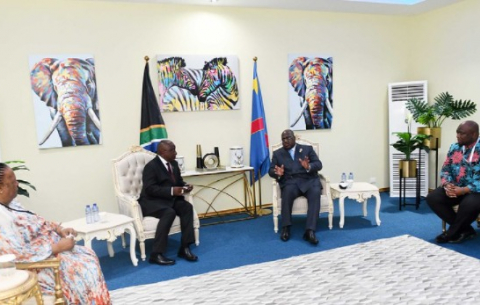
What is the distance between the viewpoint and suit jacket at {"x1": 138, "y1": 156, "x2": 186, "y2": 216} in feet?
13.1

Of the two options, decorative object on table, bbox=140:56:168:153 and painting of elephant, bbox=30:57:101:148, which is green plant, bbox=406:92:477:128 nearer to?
decorative object on table, bbox=140:56:168:153

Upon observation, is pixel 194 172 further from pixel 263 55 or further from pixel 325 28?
pixel 325 28

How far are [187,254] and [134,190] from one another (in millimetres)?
1060

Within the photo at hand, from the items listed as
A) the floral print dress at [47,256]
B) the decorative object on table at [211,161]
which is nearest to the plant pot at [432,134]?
the decorative object on table at [211,161]

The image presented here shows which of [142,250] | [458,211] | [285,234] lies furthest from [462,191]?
[142,250]

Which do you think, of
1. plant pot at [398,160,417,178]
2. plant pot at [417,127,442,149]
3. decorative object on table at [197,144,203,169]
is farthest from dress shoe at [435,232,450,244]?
decorative object on table at [197,144,203,169]

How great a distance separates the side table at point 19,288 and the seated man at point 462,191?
373 centimetres

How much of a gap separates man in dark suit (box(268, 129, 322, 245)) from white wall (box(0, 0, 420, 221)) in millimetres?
975

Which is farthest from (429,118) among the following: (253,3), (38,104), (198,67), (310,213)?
(38,104)

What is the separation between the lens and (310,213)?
437 cm

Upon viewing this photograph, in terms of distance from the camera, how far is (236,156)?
17.3ft

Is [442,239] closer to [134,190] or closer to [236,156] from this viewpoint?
[236,156]

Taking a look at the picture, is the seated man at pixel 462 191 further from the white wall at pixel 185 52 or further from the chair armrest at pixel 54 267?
the chair armrest at pixel 54 267

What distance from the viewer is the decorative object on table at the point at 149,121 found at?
16.1ft
